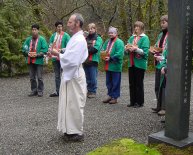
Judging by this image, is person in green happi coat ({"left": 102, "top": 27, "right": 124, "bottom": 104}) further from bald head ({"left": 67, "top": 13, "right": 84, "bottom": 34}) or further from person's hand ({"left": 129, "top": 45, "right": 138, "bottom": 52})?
bald head ({"left": 67, "top": 13, "right": 84, "bottom": 34})

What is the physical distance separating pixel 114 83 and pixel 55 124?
2.41 m

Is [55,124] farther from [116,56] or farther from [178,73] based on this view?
[178,73]

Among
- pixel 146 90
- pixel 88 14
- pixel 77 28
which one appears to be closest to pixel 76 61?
pixel 77 28

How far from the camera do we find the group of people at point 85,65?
6074mm

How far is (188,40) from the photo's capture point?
4.88 metres

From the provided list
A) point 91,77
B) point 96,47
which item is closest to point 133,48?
point 96,47

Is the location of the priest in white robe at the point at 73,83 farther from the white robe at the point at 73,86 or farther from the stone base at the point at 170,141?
the stone base at the point at 170,141

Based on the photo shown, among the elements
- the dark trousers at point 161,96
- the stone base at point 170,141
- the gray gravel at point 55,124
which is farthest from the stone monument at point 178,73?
the dark trousers at point 161,96

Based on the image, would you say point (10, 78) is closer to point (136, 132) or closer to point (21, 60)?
point (21, 60)

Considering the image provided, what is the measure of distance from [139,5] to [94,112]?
10147mm

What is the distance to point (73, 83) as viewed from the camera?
6.11m

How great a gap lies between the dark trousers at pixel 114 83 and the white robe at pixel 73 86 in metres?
3.12

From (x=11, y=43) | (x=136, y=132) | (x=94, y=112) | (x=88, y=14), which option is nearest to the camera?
(x=136, y=132)

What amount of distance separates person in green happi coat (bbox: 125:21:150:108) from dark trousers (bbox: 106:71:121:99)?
22.0 inches
